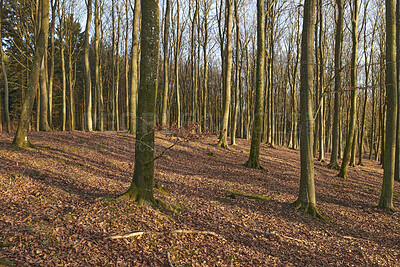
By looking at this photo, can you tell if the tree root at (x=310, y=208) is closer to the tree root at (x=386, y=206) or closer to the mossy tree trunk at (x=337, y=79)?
the tree root at (x=386, y=206)

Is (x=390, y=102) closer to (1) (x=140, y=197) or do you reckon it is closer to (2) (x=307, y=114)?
(2) (x=307, y=114)

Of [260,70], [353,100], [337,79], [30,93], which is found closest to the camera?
[30,93]

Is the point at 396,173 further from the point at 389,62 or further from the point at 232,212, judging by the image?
the point at 232,212

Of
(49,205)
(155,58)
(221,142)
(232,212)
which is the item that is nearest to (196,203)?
(232,212)

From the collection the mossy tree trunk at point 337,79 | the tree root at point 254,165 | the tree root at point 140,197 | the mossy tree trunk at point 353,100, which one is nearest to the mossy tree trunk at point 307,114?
the tree root at point 140,197

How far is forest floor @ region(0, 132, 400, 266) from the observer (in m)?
3.85

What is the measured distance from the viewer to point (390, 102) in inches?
324

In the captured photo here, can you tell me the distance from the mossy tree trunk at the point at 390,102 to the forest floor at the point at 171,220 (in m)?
0.69

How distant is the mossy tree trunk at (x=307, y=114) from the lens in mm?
6938

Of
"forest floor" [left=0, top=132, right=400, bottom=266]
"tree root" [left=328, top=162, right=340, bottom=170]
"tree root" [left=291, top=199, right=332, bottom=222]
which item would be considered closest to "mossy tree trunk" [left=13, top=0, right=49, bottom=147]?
"forest floor" [left=0, top=132, right=400, bottom=266]

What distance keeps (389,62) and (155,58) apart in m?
7.59

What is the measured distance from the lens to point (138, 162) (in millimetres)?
5348

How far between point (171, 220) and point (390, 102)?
8.14 meters

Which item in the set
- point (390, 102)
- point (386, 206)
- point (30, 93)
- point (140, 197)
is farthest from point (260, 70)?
point (30, 93)
